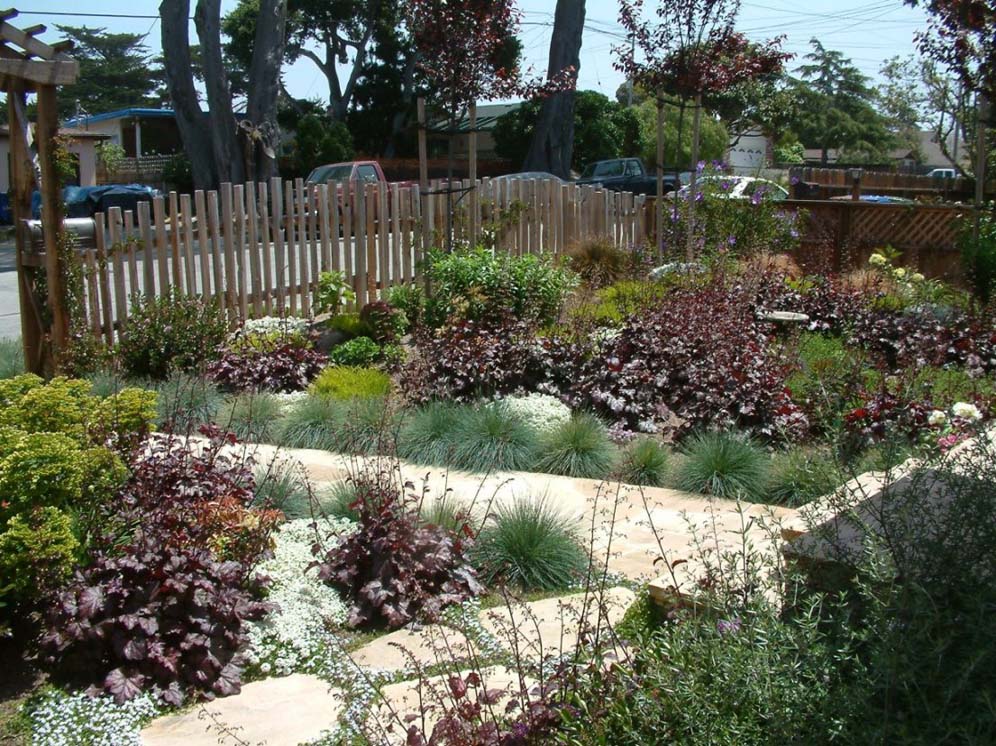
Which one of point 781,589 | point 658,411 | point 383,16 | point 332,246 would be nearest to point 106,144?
point 383,16

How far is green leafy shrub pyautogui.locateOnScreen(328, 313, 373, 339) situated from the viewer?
942cm

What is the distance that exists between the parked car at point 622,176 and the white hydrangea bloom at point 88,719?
24452mm

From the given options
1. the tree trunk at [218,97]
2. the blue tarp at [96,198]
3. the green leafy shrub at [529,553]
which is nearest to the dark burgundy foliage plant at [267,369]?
the green leafy shrub at [529,553]

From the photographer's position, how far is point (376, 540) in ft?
14.4

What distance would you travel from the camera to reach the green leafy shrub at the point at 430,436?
6.55 metres

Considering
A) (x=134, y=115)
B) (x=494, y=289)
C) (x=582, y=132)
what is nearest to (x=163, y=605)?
(x=494, y=289)

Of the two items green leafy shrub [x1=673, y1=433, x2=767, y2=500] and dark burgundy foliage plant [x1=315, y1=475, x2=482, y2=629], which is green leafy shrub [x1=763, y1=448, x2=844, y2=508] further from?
dark burgundy foliage plant [x1=315, y1=475, x2=482, y2=629]

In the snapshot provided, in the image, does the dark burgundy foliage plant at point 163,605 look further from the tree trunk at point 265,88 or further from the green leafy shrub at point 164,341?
the tree trunk at point 265,88

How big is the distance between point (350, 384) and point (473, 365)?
38.8 inches

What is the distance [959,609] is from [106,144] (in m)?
42.6

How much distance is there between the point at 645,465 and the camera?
20.5 ft

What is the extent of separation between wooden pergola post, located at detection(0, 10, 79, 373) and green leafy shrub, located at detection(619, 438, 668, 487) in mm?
4660

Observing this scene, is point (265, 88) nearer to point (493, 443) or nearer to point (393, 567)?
point (493, 443)

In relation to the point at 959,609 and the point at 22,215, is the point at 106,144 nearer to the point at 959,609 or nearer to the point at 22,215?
the point at 22,215
